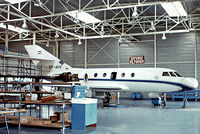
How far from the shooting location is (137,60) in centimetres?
2806

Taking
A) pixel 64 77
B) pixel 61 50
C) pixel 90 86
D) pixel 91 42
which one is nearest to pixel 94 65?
pixel 91 42

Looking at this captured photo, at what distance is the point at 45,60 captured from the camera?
62.4 ft

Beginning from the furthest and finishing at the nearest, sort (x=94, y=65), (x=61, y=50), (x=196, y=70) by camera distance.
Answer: (x=61, y=50) → (x=94, y=65) → (x=196, y=70)

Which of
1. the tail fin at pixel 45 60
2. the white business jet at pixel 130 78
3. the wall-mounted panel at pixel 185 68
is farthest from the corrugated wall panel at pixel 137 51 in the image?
the tail fin at pixel 45 60

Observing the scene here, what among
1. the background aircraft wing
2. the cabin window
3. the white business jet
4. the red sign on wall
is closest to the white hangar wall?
the red sign on wall

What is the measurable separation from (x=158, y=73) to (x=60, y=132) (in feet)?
33.6

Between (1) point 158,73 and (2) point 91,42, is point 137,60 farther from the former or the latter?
(1) point 158,73

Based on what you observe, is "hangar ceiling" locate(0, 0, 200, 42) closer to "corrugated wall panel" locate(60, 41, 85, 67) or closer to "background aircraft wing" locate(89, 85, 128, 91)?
"corrugated wall panel" locate(60, 41, 85, 67)

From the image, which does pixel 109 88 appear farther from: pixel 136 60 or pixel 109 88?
pixel 136 60

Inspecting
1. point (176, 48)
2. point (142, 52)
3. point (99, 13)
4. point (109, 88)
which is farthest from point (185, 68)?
point (109, 88)

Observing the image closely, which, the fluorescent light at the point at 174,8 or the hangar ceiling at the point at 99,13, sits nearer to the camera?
the hangar ceiling at the point at 99,13

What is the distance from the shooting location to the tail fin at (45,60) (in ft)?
61.9

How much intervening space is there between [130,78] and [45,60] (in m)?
6.47

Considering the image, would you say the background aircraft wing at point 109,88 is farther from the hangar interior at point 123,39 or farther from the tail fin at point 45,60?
the hangar interior at point 123,39
